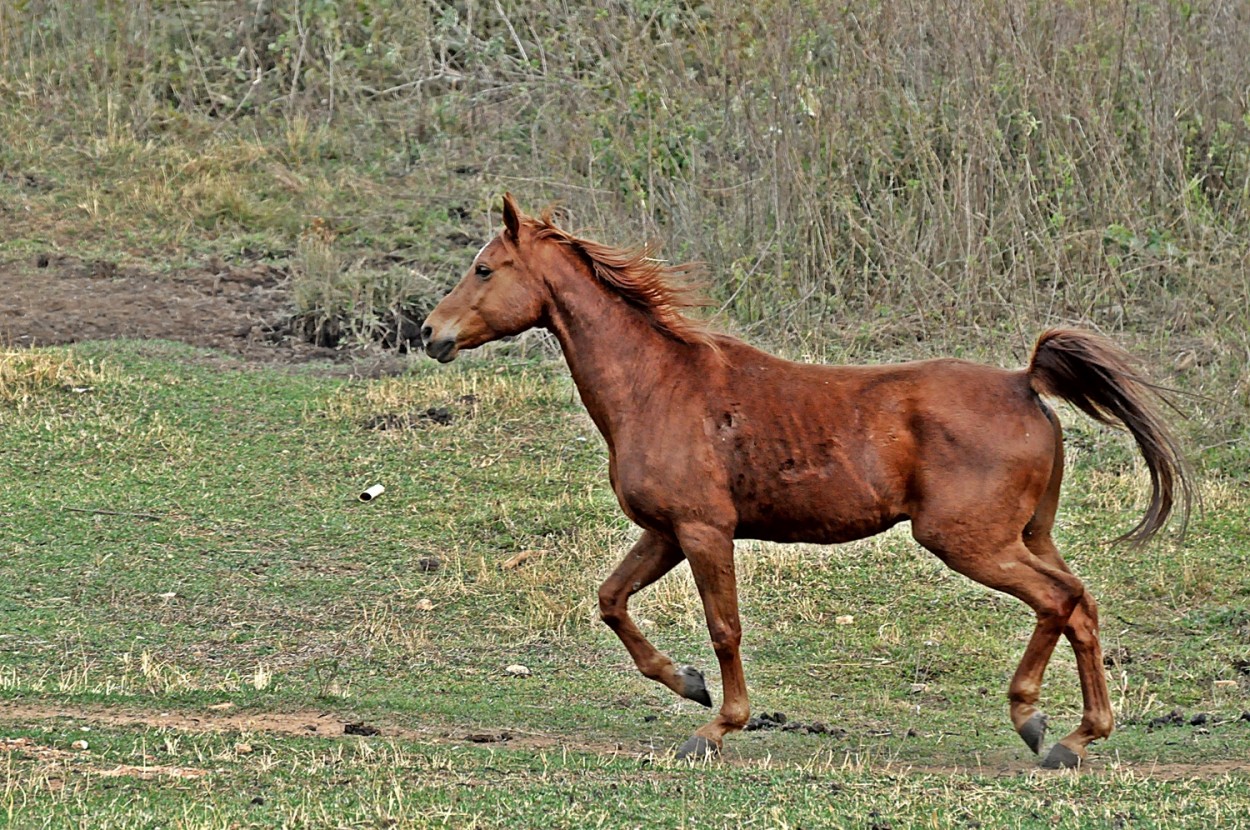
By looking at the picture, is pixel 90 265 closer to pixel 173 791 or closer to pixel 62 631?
pixel 62 631

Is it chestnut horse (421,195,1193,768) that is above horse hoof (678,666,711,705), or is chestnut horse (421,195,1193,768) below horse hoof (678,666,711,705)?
above

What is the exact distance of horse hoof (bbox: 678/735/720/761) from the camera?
276 inches

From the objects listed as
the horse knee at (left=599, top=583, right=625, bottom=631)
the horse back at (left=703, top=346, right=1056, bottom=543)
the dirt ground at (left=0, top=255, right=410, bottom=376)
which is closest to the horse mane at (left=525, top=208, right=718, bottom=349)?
the horse back at (left=703, top=346, right=1056, bottom=543)

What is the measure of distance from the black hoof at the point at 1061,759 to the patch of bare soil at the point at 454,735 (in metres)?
0.05

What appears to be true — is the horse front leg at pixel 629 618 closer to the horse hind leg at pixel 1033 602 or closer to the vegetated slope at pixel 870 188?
the horse hind leg at pixel 1033 602

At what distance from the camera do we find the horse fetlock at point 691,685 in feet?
24.6

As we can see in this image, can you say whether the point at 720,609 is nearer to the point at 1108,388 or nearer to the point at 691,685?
the point at 691,685

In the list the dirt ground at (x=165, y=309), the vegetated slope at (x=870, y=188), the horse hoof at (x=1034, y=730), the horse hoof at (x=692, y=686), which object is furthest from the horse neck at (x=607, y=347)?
the dirt ground at (x=165, y=309)

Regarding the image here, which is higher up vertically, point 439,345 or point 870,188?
point 870,188

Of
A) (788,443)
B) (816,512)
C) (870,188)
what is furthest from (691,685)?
(870,188)

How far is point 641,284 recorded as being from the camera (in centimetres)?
763

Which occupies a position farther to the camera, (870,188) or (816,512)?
(870,188)

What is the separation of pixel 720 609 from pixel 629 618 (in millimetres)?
519

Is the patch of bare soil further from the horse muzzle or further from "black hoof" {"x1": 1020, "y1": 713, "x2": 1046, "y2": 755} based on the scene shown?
the horse muzzle
